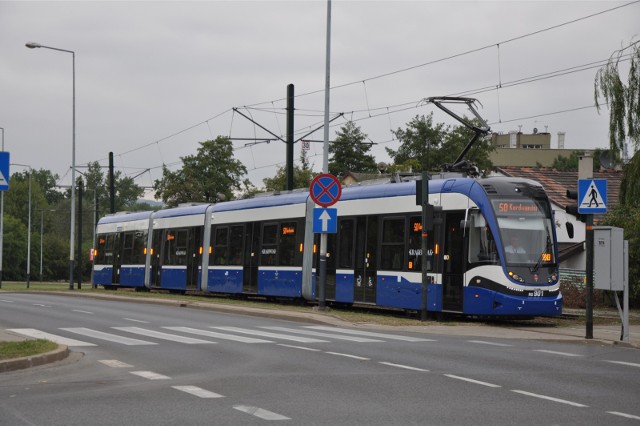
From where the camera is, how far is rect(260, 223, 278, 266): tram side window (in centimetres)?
3281

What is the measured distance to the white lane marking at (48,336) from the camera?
16.9 metres

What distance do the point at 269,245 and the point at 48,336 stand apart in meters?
15.2

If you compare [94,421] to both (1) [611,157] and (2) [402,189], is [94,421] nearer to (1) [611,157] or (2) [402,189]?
(2) [402,189]

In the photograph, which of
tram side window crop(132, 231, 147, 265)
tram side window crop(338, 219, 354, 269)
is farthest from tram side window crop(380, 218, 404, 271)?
tram side window crop(132, 231, 147, 265)

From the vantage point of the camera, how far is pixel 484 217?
77.3 ft

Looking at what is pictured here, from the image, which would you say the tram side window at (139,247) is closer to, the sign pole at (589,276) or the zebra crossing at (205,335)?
the zebra crossing at (205,335)

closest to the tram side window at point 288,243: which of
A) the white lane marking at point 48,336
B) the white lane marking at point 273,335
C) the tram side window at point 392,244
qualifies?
the tram side window at point 392,244

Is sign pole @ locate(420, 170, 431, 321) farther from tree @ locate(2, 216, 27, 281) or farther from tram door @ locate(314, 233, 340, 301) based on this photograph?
tree @ locate(2, 216, 27, 281)

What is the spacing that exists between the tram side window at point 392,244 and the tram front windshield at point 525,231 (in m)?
3.25

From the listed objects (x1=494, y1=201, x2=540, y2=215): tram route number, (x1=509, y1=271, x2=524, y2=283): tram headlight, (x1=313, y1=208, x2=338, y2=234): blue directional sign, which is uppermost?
(x1=494, y1=201, x2=540, y2=215): tram route number

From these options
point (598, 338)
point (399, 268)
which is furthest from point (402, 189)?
point (598, 338)

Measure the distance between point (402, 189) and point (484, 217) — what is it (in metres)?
3.34

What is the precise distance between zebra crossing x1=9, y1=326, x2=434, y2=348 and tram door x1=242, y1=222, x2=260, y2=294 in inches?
485

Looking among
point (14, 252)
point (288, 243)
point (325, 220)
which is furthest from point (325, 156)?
point (14, 252)
